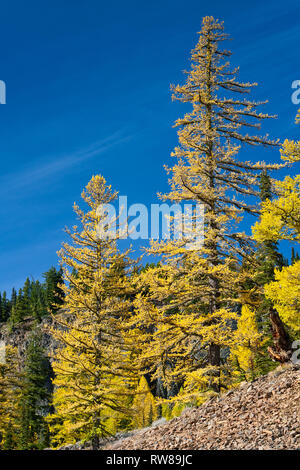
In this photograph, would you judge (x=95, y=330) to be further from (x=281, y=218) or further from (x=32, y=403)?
(x=32, y=403)

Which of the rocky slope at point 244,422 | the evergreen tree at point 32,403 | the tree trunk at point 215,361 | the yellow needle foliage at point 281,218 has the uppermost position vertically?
the yellow needle foliage at point 281,218

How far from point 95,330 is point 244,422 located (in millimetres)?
10285

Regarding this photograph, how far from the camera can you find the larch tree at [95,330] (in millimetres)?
19375

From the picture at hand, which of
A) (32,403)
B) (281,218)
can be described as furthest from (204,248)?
(32,403)

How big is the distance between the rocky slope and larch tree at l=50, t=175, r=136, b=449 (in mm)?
5070

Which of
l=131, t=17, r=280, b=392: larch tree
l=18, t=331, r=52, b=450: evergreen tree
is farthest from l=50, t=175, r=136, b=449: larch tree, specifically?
l=18, t=331, r=52, b=450: evergreen tree

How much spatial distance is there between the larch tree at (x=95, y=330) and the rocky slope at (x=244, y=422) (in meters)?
5.07

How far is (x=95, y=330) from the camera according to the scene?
66.1ft

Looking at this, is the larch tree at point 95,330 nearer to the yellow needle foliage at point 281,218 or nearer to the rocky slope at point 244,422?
the rocky slope at point 244,422

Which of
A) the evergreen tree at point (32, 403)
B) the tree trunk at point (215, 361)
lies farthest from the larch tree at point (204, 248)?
the evergreen tree at point (32, 403)

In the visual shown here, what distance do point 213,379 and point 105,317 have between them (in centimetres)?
723

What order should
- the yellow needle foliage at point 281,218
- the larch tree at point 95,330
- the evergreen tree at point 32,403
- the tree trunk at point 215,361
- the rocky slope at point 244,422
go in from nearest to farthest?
the rocky slope at point 244,422
the yellow needle foliage at point 281,218
the tree trunk at point 215,361
the larch tree at point 95,330
the evergreen tree at point 32,403

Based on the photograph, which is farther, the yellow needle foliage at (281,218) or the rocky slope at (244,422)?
the yellow needle foliage at (281,218)
